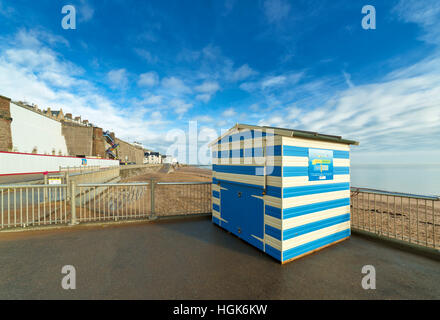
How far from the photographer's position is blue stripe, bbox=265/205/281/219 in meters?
3.48

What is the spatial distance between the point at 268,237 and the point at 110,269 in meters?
3.16

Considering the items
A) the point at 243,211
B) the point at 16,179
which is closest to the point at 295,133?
the point at 243,211

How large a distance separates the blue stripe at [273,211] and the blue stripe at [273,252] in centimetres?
69

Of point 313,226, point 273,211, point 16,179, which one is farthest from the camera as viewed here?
point 16,179

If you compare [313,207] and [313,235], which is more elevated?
[313,207]

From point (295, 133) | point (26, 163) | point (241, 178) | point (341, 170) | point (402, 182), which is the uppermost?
point (295, 133)

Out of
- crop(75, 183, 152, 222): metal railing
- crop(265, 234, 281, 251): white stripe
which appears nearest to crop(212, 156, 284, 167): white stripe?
crop(265, 234, 281, 251): white stripe

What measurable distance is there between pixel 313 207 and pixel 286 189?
1009mm

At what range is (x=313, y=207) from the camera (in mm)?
3908

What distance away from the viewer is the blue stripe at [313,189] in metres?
3.52

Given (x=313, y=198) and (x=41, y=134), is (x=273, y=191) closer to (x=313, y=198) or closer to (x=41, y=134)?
(x=313, y=198)

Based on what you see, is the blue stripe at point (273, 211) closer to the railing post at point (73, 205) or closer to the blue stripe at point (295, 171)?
the blue stripe at point (295, 171)
